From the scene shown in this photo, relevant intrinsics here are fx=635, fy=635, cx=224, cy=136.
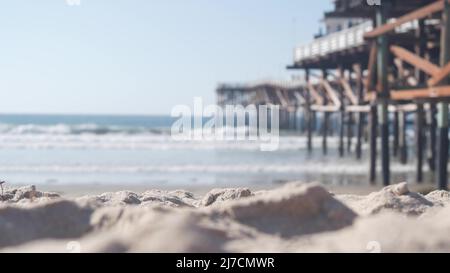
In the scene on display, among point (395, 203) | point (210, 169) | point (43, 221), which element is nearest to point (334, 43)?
point (210, 169)

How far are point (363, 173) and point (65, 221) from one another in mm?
16677

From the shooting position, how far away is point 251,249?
231cm

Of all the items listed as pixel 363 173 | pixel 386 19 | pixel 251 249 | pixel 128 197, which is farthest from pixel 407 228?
pixel 363 173

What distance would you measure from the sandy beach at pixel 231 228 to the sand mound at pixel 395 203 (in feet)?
1.58

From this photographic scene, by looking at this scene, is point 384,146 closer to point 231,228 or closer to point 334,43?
point 334,43

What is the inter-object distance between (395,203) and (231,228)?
1.25 m

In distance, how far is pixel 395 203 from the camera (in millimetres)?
3443

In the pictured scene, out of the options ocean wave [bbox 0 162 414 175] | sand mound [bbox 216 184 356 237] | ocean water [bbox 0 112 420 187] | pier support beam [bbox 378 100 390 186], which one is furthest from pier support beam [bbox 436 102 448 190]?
sand mound [bbox 216 184 356 237]

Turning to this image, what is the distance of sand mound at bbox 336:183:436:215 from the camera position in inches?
132

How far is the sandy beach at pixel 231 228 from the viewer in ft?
7.46

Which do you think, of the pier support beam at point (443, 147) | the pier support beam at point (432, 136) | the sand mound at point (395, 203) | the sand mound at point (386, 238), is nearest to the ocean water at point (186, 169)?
the pier support beam at point (432, 136)

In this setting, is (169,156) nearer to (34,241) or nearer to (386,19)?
(386,19)

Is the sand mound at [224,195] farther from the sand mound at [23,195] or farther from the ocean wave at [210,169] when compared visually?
the ocean wave at [210,169]
